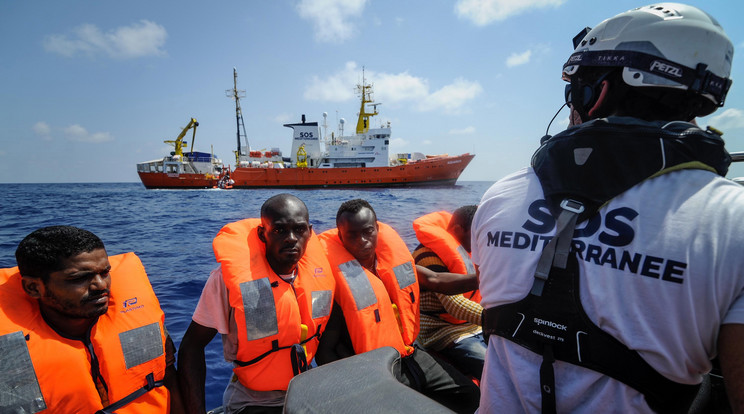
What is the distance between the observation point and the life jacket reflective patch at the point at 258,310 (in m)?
2.16

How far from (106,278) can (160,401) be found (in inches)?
33.7

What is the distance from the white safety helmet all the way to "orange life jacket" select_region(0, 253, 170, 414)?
111 inches

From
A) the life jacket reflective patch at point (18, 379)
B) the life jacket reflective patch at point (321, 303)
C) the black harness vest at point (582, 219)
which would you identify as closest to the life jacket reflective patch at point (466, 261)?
the life jacket reflective patch at point (321, 303)

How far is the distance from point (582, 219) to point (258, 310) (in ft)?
6.49

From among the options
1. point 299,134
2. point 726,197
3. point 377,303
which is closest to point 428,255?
point 377,303

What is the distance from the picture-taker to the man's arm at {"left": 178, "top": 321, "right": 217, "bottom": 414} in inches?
86.4

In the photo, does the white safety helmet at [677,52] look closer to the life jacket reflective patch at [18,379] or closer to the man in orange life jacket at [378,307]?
the man in orange life jacket at [378,307]

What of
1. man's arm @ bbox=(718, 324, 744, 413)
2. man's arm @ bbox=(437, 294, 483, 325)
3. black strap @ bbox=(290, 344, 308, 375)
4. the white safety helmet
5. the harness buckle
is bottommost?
black strap @ bbox=(290, 344, 308, 375)

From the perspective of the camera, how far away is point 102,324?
2.02 m

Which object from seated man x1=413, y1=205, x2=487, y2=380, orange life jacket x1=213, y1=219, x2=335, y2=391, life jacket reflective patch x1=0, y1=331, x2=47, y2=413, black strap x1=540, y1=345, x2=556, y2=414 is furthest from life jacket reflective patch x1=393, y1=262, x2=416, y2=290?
life jacket reflective patch x1=0, y1=331, x2=47, y2=413

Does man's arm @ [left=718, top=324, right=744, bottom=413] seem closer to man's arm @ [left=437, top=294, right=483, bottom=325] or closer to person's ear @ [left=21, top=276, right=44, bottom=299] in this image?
man's arm @ [left=437, top=294, right=483, bottom=325]

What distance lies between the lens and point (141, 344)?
82.5 inches

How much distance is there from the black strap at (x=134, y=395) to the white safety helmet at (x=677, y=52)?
287 centimetres

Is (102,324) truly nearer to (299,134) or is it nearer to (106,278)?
(106,278)
